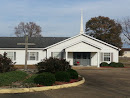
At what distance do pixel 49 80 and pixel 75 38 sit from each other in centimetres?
1821

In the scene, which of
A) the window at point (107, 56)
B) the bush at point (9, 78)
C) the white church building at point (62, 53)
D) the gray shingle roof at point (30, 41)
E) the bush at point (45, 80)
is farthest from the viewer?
the gray shingle roof at point (30, 41)

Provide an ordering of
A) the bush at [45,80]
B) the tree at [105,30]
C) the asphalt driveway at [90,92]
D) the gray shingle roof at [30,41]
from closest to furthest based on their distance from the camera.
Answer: the asphalt driveway at [90,92] < the bush at [45,80] < the gray shingle roof at [30,41] < the tree at [105,30]

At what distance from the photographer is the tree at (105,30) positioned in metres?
54.0

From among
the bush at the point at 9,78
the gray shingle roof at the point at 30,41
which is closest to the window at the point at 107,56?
the gray shingle roof at the point at 30,41

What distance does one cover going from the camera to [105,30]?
5603 cm

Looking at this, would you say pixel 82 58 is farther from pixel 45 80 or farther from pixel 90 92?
pixel 90 92

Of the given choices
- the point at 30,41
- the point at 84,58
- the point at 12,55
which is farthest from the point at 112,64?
the point at 12,55

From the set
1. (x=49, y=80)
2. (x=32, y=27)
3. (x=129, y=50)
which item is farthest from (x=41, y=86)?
(x=129, y=50)

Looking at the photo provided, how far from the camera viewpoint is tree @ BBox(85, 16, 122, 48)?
54.0 metres

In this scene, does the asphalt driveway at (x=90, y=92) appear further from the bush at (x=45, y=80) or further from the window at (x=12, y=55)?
the window at (x=12, y=55)

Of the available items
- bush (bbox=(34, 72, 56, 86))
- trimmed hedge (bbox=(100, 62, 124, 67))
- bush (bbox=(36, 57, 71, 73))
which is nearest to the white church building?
trimmed hedge (bbox=(100, 62, 124, 67))

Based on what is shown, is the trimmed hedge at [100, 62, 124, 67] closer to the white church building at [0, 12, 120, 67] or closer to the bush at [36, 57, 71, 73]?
the white church building at [0, 12, 120, 67]

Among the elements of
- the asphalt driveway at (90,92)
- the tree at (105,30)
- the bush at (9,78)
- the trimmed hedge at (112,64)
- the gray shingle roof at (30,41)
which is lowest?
the asphalt driveway at (90,92)

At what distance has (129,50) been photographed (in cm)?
9788
